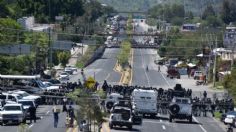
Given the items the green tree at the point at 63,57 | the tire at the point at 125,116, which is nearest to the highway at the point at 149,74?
the green tree at the point at 63,57

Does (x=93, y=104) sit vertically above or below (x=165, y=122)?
above

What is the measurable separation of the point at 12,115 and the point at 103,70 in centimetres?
8968

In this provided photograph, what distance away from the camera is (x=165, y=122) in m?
64.3

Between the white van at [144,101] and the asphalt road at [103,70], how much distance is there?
1776 inches

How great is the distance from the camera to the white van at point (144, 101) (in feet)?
214

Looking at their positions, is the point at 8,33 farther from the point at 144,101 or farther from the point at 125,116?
the point at 125,116

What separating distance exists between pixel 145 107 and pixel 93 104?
2215 cm

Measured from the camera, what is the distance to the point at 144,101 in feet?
213

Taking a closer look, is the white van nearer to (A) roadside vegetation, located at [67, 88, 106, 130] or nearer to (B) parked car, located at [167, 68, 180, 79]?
(A) roadside vegetation, located at [67, 88, 106, 130]

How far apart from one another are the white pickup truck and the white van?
422 inches

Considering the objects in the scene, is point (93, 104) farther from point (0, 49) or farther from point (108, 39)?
point (108, 39)

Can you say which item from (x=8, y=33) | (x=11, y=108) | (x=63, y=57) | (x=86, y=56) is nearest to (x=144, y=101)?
(x=11, y=108)

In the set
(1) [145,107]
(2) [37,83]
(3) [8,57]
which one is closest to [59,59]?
(3) [8,57]

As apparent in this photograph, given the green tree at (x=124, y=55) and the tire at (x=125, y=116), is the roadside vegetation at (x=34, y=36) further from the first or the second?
the tire at (x=125, y=116)
